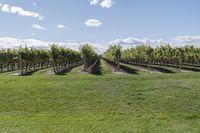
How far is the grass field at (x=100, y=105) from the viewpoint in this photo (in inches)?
612

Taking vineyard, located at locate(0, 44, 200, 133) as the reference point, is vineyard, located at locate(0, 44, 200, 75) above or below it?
above

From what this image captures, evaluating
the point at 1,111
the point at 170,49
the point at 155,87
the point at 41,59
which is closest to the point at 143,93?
the point at 155,87

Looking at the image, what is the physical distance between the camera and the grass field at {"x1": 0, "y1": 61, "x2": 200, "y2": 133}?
15.6 m

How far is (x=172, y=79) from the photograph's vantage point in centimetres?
2684

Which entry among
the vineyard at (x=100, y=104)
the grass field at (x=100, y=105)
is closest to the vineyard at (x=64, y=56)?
the vineyard at (x=100, y=104)

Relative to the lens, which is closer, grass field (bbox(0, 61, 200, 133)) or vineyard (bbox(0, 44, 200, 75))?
grass field (bbox(0, 61, 200, 133))

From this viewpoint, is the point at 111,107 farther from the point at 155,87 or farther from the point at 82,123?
the point at 155,87

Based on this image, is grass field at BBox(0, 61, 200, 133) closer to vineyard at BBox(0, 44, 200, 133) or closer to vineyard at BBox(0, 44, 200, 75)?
vineyard at BBox(0, 44, 200, 133)

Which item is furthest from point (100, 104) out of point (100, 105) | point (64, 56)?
point (64, 56)

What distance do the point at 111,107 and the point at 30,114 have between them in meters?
4.62

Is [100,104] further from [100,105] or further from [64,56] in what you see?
[64,56]

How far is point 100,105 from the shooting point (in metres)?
19.4

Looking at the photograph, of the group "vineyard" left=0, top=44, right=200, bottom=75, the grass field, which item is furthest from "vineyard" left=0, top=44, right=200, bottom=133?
"vineyard" left=0, top=44, right=200, bottom=75

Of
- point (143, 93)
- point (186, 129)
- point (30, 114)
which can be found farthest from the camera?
point (143, 93)
